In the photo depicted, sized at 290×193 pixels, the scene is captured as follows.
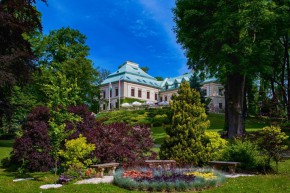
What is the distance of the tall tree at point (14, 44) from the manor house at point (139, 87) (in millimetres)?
47111

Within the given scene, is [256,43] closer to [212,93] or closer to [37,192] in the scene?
[37,192]

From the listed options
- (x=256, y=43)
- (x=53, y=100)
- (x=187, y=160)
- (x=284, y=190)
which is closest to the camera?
(x=284, y=190)

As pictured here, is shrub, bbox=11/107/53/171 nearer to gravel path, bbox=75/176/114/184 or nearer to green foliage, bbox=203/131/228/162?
gravel path, bbox=75/176/114/184

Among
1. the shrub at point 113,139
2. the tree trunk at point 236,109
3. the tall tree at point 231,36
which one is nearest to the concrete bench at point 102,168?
the shrub at point 113,139

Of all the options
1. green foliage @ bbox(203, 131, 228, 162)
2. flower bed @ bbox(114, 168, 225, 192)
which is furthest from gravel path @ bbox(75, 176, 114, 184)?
green foliage @ bbox(203, 131, 228, 162)

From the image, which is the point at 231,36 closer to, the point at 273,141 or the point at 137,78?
the point at 273,141

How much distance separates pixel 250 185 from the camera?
29.8 ft

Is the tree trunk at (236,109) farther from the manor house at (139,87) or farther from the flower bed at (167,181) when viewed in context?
the manor house at (139,87)

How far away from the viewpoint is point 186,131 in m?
13.0

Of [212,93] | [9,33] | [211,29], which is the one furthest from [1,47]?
[212,93]

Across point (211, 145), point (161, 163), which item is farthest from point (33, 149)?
point (211, 145)

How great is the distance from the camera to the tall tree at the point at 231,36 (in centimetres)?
1723

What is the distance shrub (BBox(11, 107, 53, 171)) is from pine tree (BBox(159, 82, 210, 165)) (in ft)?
16.1

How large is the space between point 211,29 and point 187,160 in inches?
355
